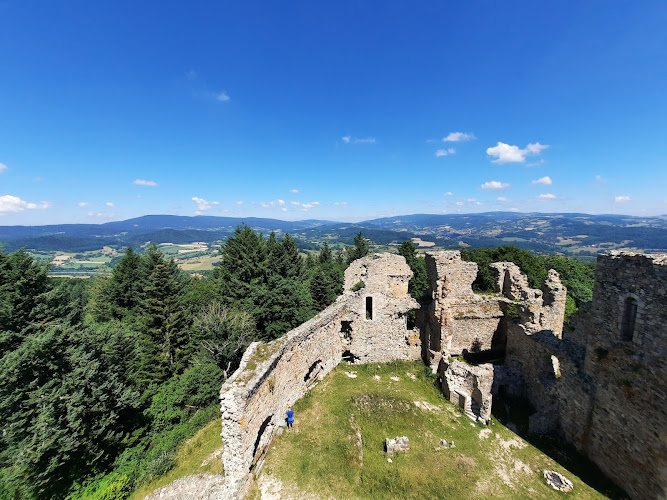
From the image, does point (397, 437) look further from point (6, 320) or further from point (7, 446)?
point (6, 320)

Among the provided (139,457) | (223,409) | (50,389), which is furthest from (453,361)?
(50,389)

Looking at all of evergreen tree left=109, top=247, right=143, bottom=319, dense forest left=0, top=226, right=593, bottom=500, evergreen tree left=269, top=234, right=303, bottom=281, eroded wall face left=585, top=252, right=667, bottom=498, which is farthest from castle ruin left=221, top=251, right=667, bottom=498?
evergreen tree left=109, top=247, right=143, bottom=319

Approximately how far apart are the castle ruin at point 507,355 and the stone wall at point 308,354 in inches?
2.4

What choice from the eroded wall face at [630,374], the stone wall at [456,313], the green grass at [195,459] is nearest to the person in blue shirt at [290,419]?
the green grass at [195,459]

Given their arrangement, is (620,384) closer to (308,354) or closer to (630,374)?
(630,374)

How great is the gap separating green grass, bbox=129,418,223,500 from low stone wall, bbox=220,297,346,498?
6.57 ft

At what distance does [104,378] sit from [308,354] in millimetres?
10202

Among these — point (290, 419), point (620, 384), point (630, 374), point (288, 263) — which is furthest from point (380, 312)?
point (288, 263)

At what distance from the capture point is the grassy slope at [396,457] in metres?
8.94

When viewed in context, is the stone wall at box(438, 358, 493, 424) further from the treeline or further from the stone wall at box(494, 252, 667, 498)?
the treeline

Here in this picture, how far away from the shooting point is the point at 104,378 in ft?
44.6

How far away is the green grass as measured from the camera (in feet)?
32.8

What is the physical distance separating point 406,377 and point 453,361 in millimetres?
2766

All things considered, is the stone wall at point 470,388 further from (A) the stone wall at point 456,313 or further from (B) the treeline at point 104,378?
(B) the treeline at point 104,378
